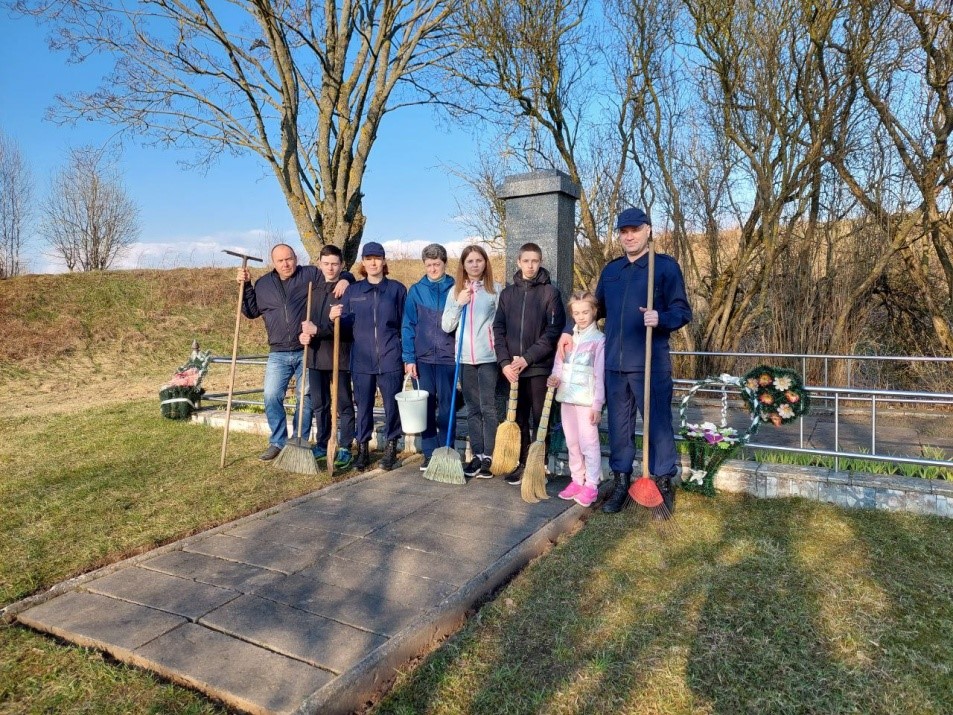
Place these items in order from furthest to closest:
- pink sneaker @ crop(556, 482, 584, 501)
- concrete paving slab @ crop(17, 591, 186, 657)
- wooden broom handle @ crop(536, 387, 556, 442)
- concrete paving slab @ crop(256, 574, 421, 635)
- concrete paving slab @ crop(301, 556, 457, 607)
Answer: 1. wooden broom handle @ crop(536, 387, 556, 442)
2. pink sneaker @ crop(556, 482, 584, 501)
3. concrete paving slab @ crop(301, 556, 457, 607)
4. concrete paving slab @ crop(256, 574, 421, 635)
5. concrete paving slab @ crop(17, 591, 186, 657)

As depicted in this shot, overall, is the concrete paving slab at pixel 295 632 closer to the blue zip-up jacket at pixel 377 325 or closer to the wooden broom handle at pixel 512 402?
the wooden broom handle at pixel 512 402

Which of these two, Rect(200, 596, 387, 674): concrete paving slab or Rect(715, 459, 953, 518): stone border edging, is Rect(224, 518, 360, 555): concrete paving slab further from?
Rect(715, 459, 953, 518): stone border edging

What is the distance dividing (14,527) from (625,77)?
35.0 ft

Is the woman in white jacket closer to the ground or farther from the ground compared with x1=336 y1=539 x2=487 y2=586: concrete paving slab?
farther from the ground

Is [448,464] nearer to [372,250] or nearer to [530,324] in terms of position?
[530,324]

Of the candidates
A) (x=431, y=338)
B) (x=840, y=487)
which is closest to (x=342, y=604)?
(x=431, y=338)

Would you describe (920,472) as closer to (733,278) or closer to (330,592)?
(330,592)

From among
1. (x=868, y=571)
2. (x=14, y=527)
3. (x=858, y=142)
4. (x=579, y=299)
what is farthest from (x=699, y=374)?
(x=14, y=527)

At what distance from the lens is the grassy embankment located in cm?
240

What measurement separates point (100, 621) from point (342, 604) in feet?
3.61

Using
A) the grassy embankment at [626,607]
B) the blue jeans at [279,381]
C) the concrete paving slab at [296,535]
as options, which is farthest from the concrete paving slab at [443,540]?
the blue jeans at [279,381]

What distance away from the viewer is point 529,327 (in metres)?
4.93

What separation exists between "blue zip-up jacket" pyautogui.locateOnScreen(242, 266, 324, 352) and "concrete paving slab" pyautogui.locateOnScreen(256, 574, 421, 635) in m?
2.94

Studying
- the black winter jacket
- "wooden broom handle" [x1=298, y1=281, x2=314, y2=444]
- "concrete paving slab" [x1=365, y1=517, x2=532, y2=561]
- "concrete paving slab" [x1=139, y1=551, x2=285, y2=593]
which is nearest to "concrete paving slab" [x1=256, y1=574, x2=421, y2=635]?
"concrete paving slab" [x1=139, y1=551, x2=285, y2=593]
